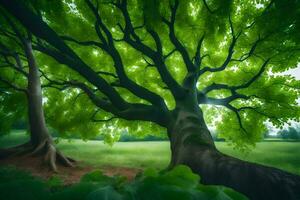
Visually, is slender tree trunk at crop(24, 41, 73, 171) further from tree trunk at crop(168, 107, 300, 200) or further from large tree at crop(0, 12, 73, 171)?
tree trunk at crop(168, 107, 300, 200)

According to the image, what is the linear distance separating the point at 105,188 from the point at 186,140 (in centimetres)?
507

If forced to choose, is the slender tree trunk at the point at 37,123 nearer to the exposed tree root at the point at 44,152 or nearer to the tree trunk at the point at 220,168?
the exposed tree root at the point at 44,152

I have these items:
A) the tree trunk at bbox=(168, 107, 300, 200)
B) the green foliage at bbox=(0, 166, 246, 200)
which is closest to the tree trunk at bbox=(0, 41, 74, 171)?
the tree trunk at bbox=(168, 107, 300, 200)

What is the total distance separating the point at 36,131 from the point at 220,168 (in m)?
9.06

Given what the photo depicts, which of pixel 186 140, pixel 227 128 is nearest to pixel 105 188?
pixel 186 140

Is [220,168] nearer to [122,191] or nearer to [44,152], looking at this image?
[122,191]

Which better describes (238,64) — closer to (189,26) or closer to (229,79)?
(229,79)

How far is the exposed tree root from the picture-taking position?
958 centimetres

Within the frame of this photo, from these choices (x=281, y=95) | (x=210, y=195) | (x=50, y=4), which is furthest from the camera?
(x=281, y=95)

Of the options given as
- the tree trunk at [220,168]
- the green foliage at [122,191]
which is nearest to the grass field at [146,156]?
the tree trunk at [220,168]

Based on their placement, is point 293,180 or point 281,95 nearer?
point 293,180

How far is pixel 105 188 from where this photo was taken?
0.79m

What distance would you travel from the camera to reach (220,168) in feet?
13.6

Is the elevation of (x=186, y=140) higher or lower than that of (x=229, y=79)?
lower
